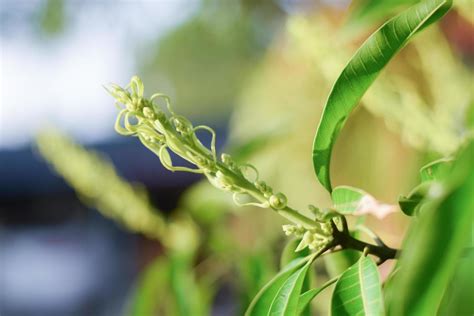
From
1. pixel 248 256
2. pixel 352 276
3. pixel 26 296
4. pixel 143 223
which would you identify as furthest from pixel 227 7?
pixel 26 296

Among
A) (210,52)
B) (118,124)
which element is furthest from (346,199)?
(210,52)

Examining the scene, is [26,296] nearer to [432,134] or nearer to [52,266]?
[52,266]

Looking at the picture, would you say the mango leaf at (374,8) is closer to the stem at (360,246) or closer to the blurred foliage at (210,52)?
the stem at (360,246)

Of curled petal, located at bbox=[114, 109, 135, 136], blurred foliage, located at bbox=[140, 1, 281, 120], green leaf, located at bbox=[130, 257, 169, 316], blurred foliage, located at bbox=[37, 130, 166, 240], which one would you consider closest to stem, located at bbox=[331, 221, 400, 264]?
curled petal, located at bbox=[114, 109, 135, 136]

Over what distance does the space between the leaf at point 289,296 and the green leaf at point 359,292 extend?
0.8 inches

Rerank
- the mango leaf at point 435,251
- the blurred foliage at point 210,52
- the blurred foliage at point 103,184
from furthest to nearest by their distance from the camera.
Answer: the blurred foliage at point 210,52
the blurred foliage at point 103,184
the mango leaf at point 435,251

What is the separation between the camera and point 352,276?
0.38m

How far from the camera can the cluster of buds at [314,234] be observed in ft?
1.26

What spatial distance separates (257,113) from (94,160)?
734 mm

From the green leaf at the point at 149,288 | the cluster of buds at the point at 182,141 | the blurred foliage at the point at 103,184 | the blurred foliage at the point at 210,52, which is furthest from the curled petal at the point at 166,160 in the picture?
the blurred foliage at the point at 210,52

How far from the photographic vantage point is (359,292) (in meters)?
0.37

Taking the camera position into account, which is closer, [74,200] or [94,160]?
[94,160]

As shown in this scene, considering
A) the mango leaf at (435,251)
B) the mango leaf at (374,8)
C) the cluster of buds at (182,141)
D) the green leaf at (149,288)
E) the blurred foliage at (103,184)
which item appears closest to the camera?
the mango leaf at (435,251)

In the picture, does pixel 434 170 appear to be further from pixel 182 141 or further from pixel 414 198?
pixel 182 141
